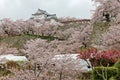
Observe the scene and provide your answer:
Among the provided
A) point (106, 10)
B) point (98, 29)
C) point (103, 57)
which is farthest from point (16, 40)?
point (103, 57)

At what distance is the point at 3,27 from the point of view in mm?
55531

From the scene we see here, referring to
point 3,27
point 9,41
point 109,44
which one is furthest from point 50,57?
point 3,27

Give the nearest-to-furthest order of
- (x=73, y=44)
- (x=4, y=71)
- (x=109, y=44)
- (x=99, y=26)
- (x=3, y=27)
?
(x=4, y=71) → (x=109, y=44) → (x=73, y=44) → (x=99, y=26) → (x=3, y=27)

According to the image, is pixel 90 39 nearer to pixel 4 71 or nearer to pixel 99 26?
pixel 99 26

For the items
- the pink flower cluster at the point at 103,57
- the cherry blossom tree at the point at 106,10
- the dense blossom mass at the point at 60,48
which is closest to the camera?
the dense blossom mass at the point at 60,48

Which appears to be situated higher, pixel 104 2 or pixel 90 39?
pixel 104 2

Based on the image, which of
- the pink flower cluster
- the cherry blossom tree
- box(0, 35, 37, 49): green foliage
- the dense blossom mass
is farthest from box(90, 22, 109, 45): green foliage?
the pink flower cluster

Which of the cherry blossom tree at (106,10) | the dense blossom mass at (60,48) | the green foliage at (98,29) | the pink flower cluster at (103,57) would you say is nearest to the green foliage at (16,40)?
the dense blossom mass at (60,48)

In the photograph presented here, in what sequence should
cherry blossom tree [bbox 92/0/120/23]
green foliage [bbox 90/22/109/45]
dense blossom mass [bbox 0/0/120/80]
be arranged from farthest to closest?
1. green foliage [bbox 90/22/109/45]
2. cherry blossom tree [bbox 92/0/120/23]
3. dense blossom mass [bbox 0/0/120/80]

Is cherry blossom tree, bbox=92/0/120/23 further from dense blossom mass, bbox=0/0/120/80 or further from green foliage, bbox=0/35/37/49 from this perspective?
green foliage, bbox=0/35/37/49

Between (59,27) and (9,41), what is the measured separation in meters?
10.6

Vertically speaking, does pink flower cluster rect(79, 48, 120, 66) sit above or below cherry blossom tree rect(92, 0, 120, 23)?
below

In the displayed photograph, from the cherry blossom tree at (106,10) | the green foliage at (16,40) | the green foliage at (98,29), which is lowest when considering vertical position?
the green foliage at (16,40)

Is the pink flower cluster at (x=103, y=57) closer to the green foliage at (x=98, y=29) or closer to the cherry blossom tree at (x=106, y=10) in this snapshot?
the cherry blossom tree at (x=106, y=10)
